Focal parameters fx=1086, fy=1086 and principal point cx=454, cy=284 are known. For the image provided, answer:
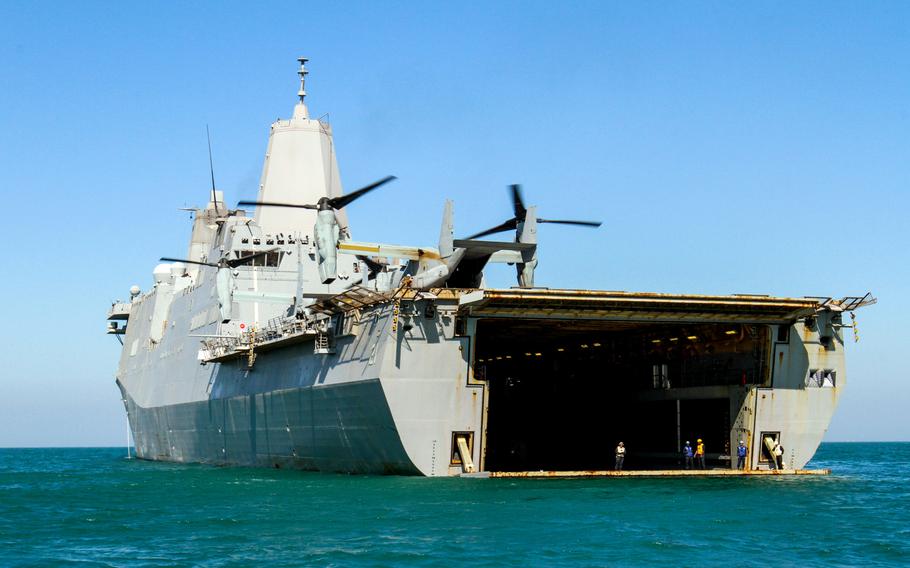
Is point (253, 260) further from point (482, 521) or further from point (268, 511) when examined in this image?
point (482, 521)

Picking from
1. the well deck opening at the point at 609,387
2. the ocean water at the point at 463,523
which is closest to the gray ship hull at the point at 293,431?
the ocean water at the point at 463,523

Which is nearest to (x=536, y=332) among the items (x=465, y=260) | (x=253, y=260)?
(x=465, y=260)

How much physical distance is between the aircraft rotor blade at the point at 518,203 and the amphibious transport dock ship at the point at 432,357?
0.18 feet

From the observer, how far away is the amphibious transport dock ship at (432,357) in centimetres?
2997

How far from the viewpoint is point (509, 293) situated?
28750 millimetres

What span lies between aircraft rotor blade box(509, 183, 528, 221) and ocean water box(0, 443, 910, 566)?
26.5 ft

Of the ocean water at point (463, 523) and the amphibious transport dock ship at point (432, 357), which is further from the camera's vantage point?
the amphibious transport dock ship at point (432, 357)

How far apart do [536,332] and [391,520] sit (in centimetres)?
1609

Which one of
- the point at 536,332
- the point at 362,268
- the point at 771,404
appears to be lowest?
the point at 771,404

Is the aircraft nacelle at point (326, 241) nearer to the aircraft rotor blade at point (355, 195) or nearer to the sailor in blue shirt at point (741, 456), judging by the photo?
the aircraft rotor blade at point (355, 195)

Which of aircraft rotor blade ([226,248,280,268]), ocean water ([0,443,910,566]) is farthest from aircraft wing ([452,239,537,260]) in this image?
aircraft rotor blade ([226,248,280,268])

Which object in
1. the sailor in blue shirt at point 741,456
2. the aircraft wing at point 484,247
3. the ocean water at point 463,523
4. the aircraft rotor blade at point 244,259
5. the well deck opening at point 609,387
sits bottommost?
the ocean water at point 463,523

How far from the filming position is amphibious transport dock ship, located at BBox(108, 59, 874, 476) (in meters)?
30.0

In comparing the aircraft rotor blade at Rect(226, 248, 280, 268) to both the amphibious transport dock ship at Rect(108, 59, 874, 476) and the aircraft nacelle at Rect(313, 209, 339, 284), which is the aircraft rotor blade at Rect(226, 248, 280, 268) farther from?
the aircraft nacelle at Rect(313, 209, 339, 284)
